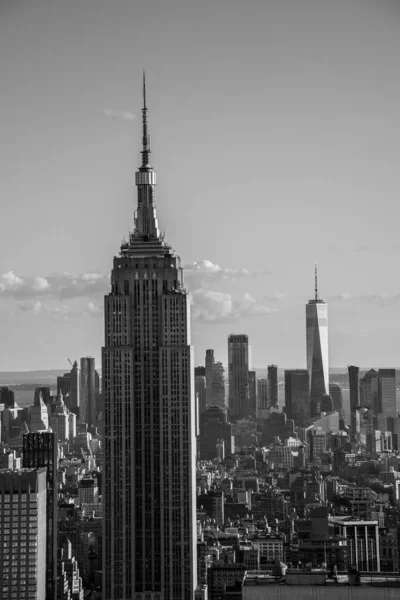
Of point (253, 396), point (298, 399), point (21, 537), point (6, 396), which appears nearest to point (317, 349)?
point (253, 396)

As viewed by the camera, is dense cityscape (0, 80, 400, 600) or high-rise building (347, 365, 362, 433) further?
high-rise building (347, 365, 362, 433)

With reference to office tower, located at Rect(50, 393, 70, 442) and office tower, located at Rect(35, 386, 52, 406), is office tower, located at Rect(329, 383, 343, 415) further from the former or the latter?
office tower, located at Rect(35, 386, 52, 406)

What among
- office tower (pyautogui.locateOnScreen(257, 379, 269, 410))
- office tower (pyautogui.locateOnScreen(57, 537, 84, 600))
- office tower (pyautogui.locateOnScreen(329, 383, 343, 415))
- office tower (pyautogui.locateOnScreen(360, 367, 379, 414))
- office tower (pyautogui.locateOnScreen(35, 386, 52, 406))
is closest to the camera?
office tower (pyautogui.locateOnScreen(57, 537, 84, 600))

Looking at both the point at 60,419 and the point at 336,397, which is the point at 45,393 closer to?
the point at 60,419

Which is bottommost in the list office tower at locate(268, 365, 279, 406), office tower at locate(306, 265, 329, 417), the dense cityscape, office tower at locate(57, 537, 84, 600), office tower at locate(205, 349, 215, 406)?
office tower at locate(57, 537, 84, 600)

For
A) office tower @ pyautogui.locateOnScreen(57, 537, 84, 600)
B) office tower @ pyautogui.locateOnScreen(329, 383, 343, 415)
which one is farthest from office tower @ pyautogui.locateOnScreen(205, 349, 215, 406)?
office tower @ pyautogui.locateOnScreen(57, 537, 84, 600)

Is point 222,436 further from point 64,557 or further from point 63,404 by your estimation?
point 64,557

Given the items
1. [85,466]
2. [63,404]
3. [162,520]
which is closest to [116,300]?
[162,520]

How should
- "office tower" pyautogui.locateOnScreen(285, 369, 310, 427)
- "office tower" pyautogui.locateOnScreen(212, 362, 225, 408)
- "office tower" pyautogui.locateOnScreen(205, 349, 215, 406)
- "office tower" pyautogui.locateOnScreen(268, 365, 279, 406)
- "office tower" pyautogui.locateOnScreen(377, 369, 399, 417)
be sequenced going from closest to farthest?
1. "office tower" pyautogui.locateOnScreen(205, 349, 215, 406)
2. "office tower" pyautogui.locateOnScreen(268, 365, 279, 406)
3. "office tower" pyautogui.locateOnScreen(212, 362, 225, 408)
4. "office tower" pyautogui.locateOnScreen(377, 369, 399, 417)
5. "office tower" pyautogui.locateOnScreen(285, 369, 310, 427)
